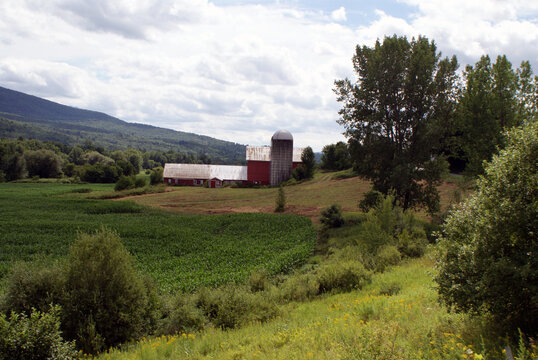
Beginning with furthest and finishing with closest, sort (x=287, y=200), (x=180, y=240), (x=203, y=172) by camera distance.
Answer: (x=203, y=172), (x=287, y=200), (x=180, y=240)

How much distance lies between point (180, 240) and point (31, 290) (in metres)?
15.0

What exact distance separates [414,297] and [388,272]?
543 cm

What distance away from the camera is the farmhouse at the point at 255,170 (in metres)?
72.6

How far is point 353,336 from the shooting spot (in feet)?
24.5

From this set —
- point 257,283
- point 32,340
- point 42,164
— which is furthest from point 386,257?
point 42,164

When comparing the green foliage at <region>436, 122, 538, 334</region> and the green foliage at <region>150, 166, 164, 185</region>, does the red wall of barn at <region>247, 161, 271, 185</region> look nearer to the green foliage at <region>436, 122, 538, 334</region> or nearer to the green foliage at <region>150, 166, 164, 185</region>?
the green foliage at <region>150, 166, 164, 185</region>

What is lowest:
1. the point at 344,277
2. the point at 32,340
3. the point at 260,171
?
the point at 32,340

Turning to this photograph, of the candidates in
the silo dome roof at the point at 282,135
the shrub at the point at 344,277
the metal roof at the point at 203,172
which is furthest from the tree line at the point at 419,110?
the metal roof at the point at 203,172

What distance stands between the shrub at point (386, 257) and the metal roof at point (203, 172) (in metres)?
59.1

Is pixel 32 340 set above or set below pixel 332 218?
below

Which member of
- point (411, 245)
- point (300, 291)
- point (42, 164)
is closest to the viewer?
point (300, 291)

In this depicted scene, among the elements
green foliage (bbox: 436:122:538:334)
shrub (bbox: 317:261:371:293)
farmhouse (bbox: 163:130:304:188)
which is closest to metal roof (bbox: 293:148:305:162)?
farmhouse (bbox: 163:130:304:188)

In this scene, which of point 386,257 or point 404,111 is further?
point 404,111

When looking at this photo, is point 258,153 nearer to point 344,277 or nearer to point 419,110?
point 419,110
